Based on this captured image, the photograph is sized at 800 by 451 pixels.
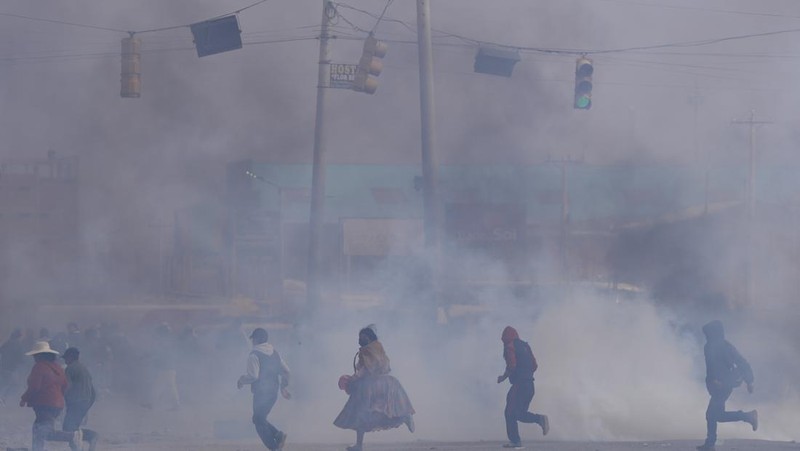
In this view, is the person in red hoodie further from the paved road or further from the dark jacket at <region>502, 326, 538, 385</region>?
the dark jacket at <region>502, 326, 538, 385</region>

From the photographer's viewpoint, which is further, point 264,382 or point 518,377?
point 518,377

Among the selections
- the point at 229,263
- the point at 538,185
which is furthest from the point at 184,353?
the point at 538,185

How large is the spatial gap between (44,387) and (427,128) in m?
5.70

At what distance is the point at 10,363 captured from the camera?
37.9 ft

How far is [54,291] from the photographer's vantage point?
65.2 ft

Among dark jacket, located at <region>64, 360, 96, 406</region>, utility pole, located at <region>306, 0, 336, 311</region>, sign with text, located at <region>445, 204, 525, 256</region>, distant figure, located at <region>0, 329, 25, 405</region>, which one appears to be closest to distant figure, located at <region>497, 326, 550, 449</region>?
dark jacket, located at <region>64, 360, 96, 406</region>

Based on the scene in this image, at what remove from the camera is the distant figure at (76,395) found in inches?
299

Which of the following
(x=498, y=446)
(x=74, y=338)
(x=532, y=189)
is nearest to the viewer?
(x=498, y=446)

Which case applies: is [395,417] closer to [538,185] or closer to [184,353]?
[184,353]

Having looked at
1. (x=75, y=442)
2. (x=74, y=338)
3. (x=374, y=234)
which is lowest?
(x=75, y=442)

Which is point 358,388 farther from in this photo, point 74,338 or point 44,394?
point 74,338

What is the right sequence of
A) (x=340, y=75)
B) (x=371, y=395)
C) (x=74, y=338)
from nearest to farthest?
(x=371, y=395) → (x=74, y=338) → (x=340, y=75)

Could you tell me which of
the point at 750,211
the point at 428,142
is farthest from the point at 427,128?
the point at 750,211

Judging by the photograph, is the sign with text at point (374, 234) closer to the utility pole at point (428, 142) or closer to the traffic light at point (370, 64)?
the utility pole at point (428, 142)
